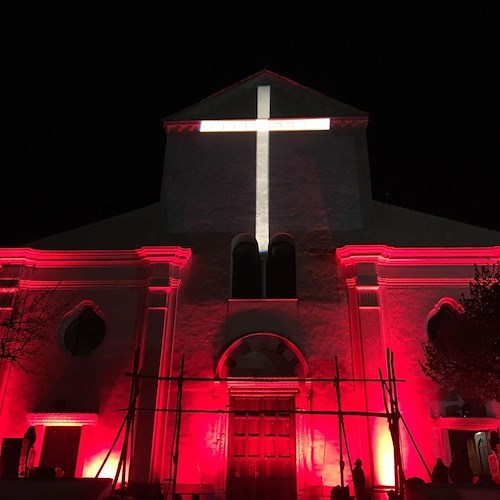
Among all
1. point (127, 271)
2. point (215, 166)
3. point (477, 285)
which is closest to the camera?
point (477, 285)

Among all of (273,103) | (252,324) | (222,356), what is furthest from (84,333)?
(273,103)

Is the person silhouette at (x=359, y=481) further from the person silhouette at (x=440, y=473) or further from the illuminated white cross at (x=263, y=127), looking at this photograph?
the illuminated white cross at (x=263, y=127)

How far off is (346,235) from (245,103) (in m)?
6.04

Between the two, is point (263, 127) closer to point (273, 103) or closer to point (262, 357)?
point (273, 103)

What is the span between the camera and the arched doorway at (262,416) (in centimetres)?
1464

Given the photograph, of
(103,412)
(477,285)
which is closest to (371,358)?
(477,285)

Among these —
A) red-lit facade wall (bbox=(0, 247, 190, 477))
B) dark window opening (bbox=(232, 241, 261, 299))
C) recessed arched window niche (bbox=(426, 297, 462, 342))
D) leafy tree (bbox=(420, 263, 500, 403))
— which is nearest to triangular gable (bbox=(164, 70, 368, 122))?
dark window opening (bbox=(232, 241, 261, 299))

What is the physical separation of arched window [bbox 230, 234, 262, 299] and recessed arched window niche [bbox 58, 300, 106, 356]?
3.91 meters

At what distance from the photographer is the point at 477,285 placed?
14609 mm

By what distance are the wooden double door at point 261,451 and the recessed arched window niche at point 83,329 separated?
4.33 metres

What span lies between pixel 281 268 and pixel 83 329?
5984mm

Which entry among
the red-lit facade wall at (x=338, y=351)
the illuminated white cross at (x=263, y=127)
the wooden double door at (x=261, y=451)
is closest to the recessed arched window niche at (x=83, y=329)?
the red-lit facade wall at (x=338, y=351)

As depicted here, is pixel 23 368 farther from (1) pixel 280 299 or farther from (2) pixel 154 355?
(1) pixel 280 299

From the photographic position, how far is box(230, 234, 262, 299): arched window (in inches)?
667
